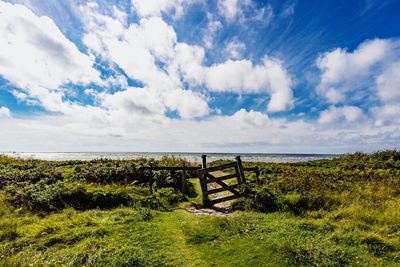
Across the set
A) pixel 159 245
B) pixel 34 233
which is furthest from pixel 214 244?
pixel 34 233

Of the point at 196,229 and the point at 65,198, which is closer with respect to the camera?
the point at 196,229

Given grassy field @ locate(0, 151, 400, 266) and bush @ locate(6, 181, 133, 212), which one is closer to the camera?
grassy field @ locate(0, 151, 400, 266)

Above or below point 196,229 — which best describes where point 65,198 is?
above

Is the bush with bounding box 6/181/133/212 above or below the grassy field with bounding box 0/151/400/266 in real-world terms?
above

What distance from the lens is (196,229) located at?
27.0 ft

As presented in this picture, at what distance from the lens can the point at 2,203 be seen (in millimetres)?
10875

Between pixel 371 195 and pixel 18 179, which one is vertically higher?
pixel 18 179

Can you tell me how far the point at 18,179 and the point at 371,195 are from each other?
20.5 metres

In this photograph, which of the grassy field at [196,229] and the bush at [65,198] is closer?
the grassy field at [196,229]

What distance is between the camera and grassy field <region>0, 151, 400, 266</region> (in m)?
6.25

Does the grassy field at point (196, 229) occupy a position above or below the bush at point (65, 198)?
below

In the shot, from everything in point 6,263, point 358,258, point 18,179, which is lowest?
point 358,258

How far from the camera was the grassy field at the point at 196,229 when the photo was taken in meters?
6.25

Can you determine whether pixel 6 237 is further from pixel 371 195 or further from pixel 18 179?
pixel 371 195
